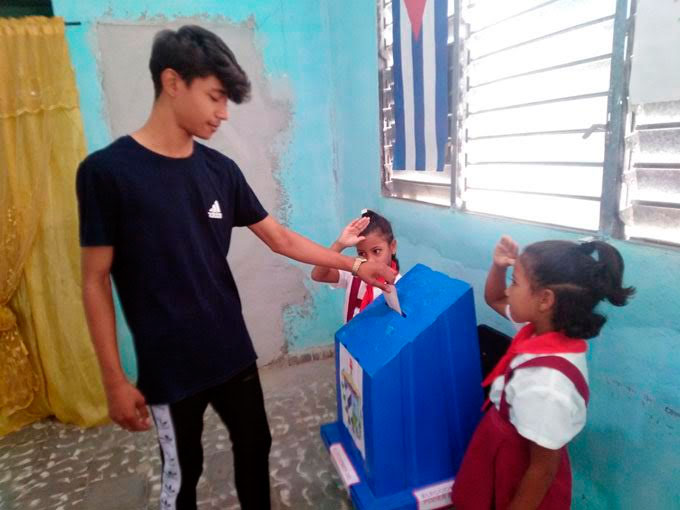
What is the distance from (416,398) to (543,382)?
365 millimetres

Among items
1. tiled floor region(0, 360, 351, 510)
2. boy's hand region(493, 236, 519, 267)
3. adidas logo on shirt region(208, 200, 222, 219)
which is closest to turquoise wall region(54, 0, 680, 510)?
boy's hand region(493, 236, 519, 267)

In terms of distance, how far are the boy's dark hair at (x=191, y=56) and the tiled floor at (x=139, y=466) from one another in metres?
1.58

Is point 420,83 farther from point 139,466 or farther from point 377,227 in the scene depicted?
point 139,466

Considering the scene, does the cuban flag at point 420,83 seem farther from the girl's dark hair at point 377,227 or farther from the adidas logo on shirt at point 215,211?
the adidas logo on shirt at point 215,211

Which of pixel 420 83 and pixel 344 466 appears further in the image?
pixel 420 83

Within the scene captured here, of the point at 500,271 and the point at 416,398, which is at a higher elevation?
the point at 500,271

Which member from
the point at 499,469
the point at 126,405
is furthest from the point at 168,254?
the point at 499,469

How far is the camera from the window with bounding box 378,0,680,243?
3.50 ft

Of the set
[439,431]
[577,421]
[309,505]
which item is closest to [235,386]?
[439,431]

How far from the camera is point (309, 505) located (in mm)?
1747

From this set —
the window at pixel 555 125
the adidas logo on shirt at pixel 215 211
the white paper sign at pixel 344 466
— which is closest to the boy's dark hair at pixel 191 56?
the adidas logo on shirt at pixel 215 211

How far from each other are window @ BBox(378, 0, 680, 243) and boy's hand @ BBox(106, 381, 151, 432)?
1250 mm

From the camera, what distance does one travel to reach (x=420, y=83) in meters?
1.90

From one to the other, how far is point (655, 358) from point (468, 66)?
3.77 feet
